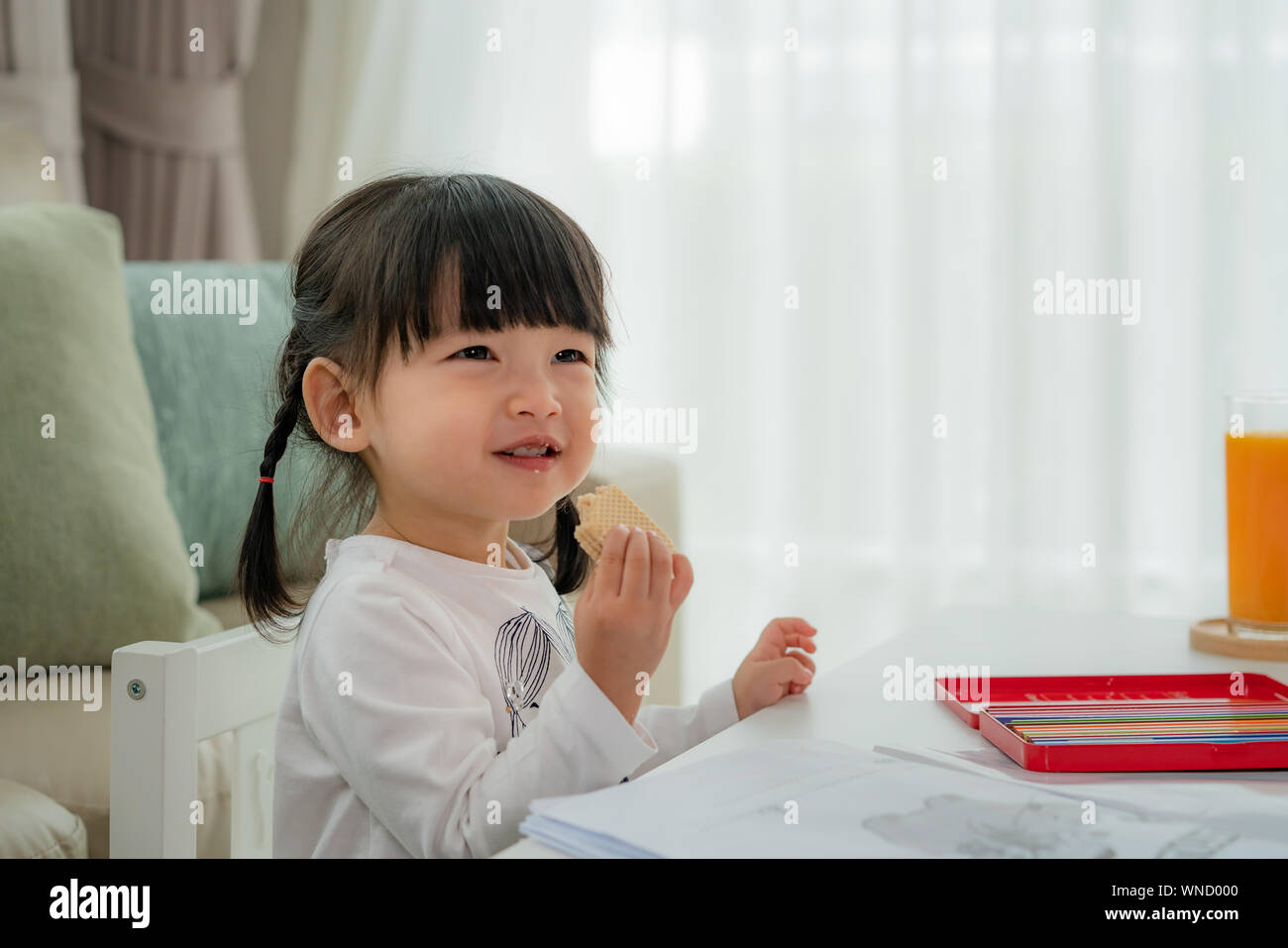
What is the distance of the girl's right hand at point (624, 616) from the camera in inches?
23.1

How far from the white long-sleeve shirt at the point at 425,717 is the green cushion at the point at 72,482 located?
579 millimetres

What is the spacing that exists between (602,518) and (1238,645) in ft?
1.73

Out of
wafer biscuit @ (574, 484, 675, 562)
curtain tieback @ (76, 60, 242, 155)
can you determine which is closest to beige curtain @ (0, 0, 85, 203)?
curtain tieback @ (76, 60, 242, 155)

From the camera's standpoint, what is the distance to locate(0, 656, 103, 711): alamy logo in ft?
3.82

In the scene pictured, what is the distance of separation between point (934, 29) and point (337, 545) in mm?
1685

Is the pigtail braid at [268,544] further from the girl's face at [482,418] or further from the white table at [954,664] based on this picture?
the white table at [954,664]

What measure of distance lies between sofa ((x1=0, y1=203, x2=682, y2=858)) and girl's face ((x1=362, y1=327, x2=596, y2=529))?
0.91 ft

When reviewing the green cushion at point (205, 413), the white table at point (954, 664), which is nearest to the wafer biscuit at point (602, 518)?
the white table at point (954, 664)

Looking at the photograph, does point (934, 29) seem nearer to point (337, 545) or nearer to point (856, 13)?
point (856, 13)

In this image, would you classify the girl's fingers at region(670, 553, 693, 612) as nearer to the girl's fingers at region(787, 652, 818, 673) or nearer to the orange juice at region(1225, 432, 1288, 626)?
the girl's fingers at region(787, 652, 818, 673)

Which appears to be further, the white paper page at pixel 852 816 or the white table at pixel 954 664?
the white table at pixel 954 664

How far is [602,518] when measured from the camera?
68 centimetres

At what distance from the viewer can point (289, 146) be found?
239 cm

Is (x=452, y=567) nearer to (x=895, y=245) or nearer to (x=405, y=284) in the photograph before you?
(x=405, y=284)
